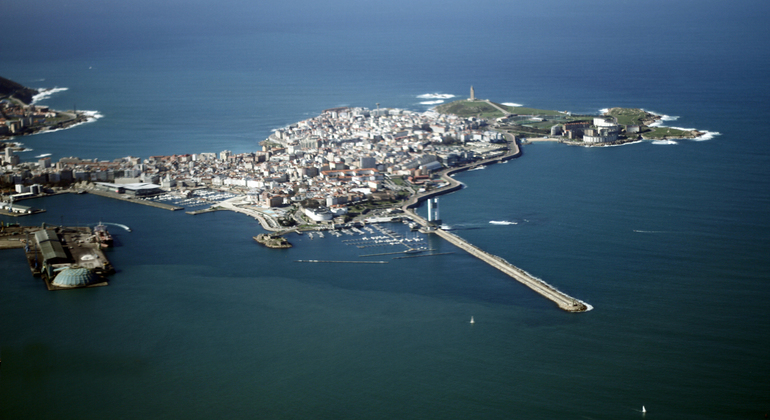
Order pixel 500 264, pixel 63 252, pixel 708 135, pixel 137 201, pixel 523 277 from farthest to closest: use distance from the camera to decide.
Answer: pixel 708 135 → pixel 137 201 → pixel 63 252 → pixel 500 264 → pixel 523 277

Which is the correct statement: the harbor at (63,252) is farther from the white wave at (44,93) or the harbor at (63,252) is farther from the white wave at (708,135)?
the white wave at (44,93)

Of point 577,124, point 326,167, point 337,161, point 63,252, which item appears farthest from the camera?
point 577,124

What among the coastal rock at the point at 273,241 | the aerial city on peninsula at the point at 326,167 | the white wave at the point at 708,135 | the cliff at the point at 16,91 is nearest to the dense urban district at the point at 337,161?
the aerial city on peninsula at the point at 326,167

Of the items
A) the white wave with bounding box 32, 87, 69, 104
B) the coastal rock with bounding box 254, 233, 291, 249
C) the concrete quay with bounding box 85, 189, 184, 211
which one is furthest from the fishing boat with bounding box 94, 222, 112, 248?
the white wave with bounding box 32, 87, 69, 104

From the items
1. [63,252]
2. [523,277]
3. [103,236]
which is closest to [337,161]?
[103,236]

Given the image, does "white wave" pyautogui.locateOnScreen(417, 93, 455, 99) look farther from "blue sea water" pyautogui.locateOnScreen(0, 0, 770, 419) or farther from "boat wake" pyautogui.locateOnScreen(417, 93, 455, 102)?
"blue sea water" pyautogui.locateOnScreen(0, 0, 770, 419)

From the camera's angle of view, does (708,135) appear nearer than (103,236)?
No

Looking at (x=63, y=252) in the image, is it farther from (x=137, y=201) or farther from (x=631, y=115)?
(x=631, y=115)

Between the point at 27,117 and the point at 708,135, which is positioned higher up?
the point at 27,117
